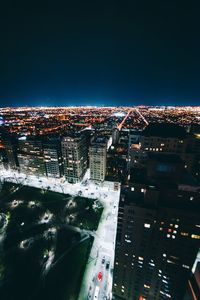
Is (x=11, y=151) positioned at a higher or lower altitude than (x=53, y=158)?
higher

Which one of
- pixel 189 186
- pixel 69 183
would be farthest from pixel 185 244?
pixel 69 183

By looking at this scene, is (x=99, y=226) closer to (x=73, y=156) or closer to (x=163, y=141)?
(x=73, y=156)

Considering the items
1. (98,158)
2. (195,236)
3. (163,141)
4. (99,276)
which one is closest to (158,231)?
(195,236)

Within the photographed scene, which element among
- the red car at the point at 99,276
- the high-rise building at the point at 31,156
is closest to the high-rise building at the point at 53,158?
the high-rise building at the point at 31,156

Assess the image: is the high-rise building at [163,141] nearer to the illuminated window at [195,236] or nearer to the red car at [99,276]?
the illuminated window at [195,236]

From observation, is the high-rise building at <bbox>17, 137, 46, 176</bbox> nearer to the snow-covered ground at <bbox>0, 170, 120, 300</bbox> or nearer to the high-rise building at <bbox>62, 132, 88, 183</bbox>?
the snow-covered ground at <bbox>0, 170, 120, 300</bbox>

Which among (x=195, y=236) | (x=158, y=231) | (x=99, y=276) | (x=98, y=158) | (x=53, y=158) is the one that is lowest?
(x=99, y=276)

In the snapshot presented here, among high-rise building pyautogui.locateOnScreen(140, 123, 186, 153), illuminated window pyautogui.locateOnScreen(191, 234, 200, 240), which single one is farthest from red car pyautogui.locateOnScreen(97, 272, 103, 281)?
→ high-rise building pyautogui.locateOnScreen(140, 123, 186, 153)

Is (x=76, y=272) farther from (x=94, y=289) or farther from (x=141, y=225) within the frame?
(x=141, y=225)
